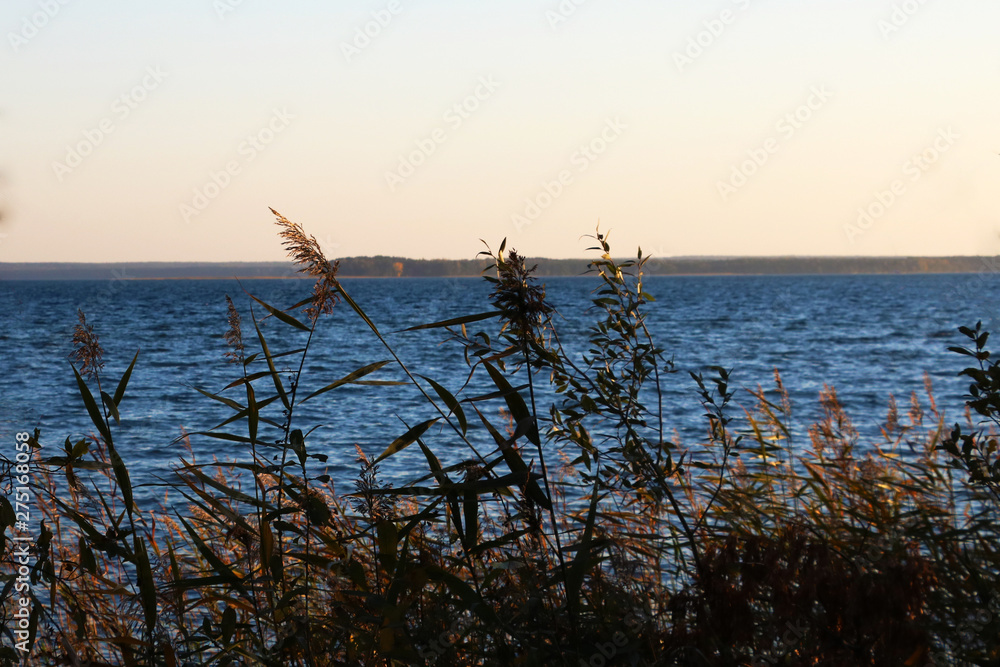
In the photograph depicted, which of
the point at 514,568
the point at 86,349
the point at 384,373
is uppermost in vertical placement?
the point at 86,349

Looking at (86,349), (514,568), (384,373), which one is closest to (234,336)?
(86,349)

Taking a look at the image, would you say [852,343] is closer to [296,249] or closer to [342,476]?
[342,476]

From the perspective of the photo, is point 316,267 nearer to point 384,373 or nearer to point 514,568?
point 514,568

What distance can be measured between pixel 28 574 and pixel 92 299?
9804 cm

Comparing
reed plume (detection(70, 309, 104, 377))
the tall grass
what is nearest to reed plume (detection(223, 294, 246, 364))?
the tall grass

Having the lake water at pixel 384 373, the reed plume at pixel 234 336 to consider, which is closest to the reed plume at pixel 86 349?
the reed plume at pixel 234 336

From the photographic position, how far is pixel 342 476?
36.8 ft

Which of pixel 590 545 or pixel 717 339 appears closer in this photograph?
pixel 590 545

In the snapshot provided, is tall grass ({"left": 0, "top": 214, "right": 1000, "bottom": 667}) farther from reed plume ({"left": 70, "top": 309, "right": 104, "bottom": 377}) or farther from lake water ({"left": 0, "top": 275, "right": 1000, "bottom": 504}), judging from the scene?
lake water ({"left": 0, "top": 275, "right": 1000, "bottom": 504})

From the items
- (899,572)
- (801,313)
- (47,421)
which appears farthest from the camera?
(801,313)

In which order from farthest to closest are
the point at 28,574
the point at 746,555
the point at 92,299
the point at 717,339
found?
the point at 92,299 → the point at 717,339 → the point at 28,574 → the point at 746,555

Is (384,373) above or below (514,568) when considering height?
below

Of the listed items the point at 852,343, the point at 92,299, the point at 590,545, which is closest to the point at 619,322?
the point at 590,545

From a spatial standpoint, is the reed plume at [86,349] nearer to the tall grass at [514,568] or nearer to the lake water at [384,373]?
the tall grass at [514,568]
